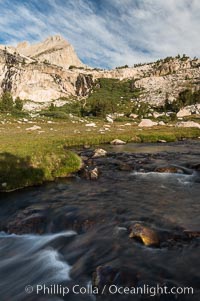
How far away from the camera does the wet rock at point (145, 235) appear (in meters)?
11.1

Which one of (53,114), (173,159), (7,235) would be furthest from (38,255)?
(53,114)

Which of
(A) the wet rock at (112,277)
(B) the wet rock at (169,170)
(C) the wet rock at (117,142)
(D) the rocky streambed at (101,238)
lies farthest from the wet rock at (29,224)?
(C) the wet rock at (117,142)

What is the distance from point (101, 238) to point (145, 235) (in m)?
1.88

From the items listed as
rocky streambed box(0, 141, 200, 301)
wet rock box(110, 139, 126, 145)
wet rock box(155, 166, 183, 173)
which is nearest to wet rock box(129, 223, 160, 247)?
rocky streambed box(0, 141, 200, 301)

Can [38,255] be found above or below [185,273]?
below

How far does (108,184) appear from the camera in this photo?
20.9 m

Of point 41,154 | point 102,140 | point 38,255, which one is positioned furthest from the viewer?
point 102,140

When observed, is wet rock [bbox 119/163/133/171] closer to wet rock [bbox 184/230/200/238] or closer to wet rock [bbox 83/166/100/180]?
wet rock [bbox 83/166/100/180]

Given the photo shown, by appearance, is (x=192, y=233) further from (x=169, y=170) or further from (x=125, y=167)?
(x=125, y=167)

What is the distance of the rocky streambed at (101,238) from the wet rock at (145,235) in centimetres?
4

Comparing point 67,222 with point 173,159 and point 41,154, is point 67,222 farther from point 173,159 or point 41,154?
point 173,159

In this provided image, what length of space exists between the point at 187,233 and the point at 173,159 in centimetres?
1901

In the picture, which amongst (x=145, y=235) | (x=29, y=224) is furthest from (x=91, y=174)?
(x=145, y=235)

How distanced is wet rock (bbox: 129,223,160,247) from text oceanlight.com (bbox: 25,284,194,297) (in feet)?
8.45
